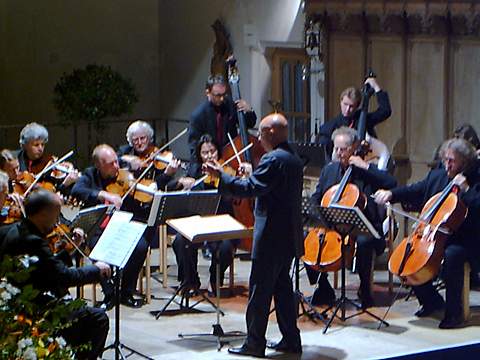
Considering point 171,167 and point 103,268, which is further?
point 171,167

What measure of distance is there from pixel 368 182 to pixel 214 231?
1.52 metres

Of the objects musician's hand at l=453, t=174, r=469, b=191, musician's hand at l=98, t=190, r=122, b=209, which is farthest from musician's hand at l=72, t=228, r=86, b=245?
musician's hand at l=453, t=174, r=469, b=191

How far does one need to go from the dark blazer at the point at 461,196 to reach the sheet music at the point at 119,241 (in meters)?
2.35

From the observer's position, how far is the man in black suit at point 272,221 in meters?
6.96

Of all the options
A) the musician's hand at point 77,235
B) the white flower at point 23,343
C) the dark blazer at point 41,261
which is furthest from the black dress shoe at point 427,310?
the white flower at point 23,343

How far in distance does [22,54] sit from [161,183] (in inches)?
244

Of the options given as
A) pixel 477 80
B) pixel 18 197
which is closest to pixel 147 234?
pixel 18 197

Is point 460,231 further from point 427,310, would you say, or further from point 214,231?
point 214,231

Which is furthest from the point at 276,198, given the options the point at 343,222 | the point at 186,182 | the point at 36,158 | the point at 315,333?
the point at 36,158

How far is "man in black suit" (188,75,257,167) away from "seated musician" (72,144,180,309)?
3.67 ft

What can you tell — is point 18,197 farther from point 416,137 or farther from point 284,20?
point 284,20

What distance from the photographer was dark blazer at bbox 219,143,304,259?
6949 millimetres

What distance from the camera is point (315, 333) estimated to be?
7.87m

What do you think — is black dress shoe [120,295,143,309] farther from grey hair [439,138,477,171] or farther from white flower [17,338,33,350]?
white flower [17,338,33,350]
